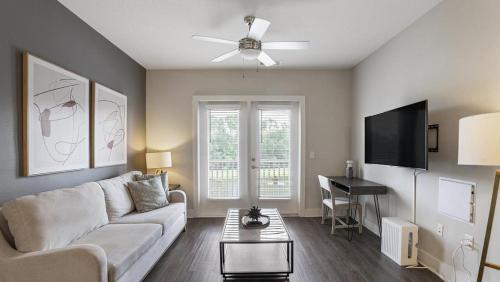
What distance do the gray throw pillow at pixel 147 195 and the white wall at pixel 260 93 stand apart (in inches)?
45.8

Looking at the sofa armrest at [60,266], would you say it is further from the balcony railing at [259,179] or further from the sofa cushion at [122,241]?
the balcony railing at [259,179]

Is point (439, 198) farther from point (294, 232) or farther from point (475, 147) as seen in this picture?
point (294, 232)

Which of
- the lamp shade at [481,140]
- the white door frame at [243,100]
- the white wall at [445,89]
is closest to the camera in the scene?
the lamp shade at [481,140]

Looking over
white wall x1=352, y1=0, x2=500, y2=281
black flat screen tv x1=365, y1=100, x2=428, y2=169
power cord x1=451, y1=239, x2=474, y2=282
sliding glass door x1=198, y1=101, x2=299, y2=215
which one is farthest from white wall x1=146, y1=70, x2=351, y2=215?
power cord x1=451, y1=239, x2=474, y2=282

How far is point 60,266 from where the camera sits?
5.41 feet

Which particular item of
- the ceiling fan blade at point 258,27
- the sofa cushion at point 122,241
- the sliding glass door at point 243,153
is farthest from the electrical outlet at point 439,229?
the sofa cushion at point 122,241

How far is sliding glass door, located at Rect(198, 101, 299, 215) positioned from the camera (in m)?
4.51

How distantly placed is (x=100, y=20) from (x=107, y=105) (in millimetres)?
996

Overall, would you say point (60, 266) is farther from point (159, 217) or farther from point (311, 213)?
point (311, 213)

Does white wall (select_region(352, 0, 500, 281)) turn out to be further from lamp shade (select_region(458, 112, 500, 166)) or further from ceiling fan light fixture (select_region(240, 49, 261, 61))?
ceiling fan light fixture (select_region(240, 49, 261, 61))

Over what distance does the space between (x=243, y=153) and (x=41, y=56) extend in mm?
3025

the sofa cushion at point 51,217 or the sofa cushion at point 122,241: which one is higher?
the sofa cushion at point 51,217

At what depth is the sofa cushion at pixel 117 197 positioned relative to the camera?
108 inches

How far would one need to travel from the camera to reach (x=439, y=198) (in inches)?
95.3
